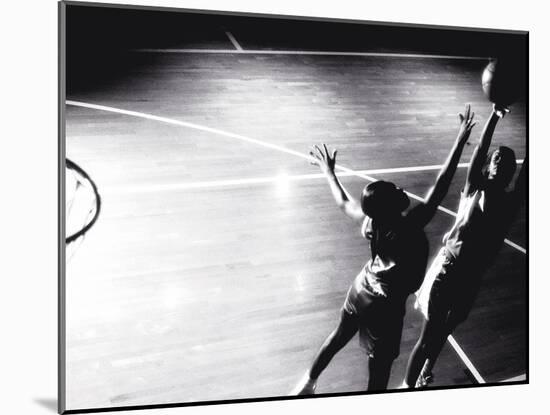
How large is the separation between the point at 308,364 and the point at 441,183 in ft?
5.28

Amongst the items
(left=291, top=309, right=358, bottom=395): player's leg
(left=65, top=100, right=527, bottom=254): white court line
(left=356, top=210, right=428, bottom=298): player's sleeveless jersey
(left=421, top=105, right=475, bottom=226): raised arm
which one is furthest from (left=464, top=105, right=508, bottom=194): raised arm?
(left=291, top=309, right=358, bottom=395): player's leg

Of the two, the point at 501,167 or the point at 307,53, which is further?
the point at 501,167

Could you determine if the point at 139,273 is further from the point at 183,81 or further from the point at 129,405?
the point at 183,81

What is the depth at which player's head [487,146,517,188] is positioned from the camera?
16.0 ft

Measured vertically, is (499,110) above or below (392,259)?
above

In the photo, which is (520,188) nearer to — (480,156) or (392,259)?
(480,156)

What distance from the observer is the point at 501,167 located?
4.90 meters

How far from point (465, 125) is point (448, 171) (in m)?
0.38

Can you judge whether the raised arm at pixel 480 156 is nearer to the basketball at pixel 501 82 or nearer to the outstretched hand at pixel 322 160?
the basketball at pixel 501 82

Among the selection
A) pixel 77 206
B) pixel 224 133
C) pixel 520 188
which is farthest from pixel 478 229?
pixel 77 206

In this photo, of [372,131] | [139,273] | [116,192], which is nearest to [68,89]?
[116,192]

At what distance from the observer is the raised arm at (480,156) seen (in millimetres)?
4824

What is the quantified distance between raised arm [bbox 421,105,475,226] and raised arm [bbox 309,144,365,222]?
0.49 meters

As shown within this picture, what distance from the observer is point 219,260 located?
420 centimetres
